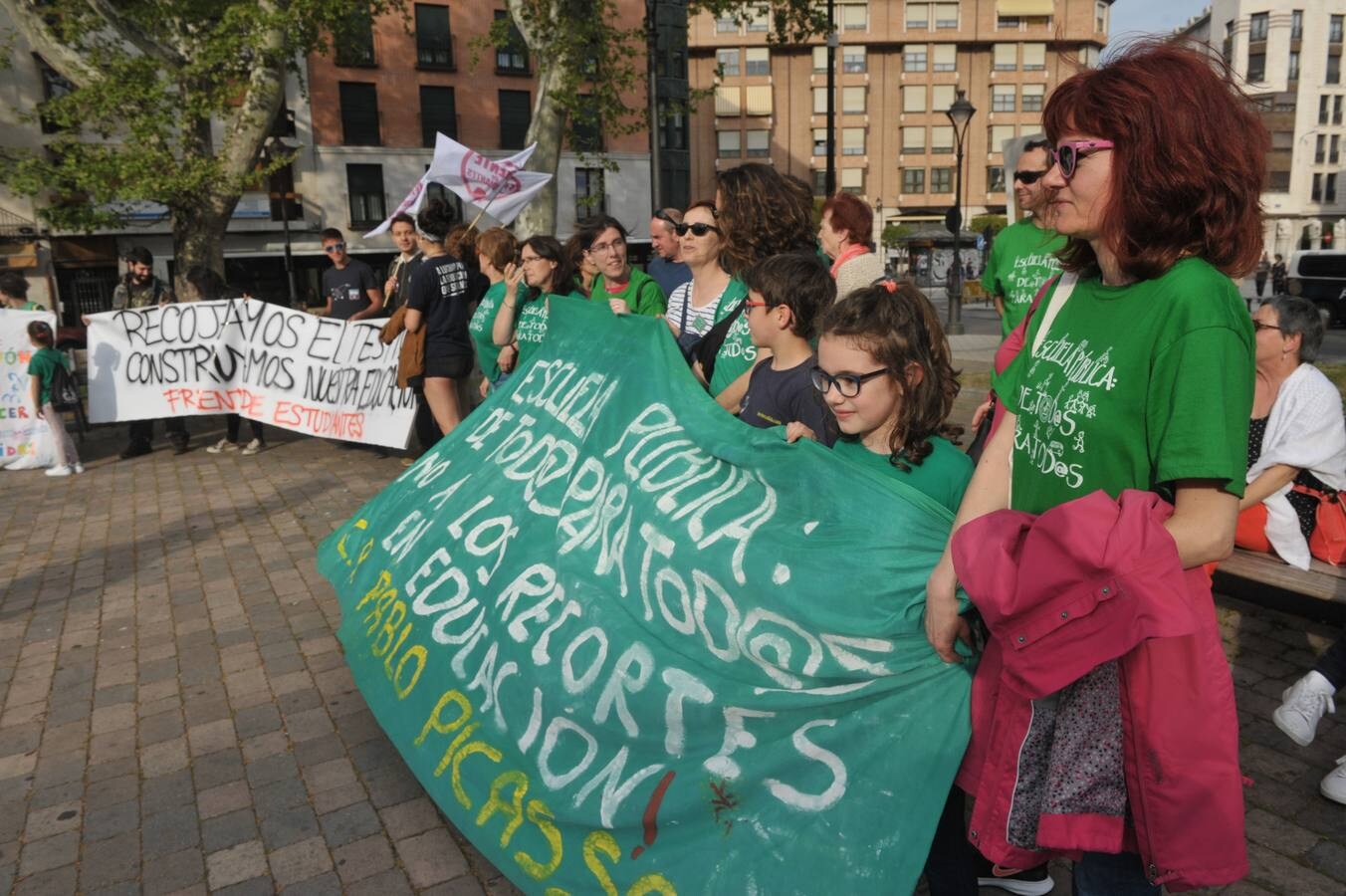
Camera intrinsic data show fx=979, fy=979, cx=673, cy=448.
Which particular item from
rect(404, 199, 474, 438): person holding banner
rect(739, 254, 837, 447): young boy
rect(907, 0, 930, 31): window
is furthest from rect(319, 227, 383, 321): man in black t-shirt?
rect(907, 0, 930, 31): window

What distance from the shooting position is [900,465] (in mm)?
2352

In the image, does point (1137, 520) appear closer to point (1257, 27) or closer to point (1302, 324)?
point (1302, 324)

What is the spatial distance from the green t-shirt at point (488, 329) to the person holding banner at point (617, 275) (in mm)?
765

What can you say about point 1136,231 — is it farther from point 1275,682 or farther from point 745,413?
point 1275,682

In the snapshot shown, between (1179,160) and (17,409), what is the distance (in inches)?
418

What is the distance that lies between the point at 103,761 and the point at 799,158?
6766 centimetres

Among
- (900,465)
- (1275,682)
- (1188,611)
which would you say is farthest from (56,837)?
(1275,682)

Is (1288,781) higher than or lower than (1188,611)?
lower

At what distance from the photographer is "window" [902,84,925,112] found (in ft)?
221

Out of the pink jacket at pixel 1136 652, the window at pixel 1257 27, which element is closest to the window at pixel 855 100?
the window at pixel 1257 27

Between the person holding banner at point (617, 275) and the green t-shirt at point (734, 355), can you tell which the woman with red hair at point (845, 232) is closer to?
the green t-shirt at point (734, 355)

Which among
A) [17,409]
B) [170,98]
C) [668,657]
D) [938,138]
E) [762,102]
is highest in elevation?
[762,102]

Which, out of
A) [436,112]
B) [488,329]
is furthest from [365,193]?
[488,329]

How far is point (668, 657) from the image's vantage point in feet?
8.18
